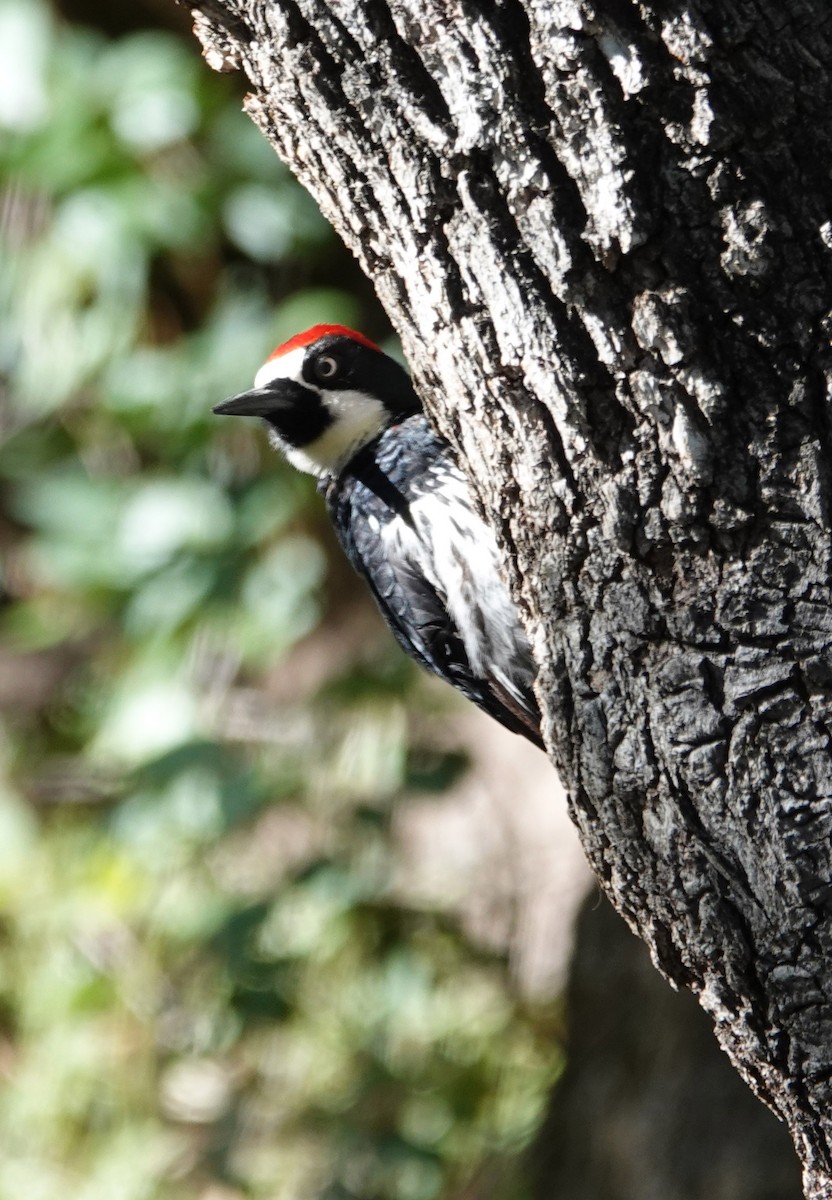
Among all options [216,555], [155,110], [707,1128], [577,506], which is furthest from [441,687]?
[577,506]

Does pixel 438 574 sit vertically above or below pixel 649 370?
below

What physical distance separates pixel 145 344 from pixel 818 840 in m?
3.76

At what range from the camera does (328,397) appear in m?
2.82

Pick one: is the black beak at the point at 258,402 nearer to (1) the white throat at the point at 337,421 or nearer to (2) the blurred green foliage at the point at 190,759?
(1) the white throat at the point at 337,421

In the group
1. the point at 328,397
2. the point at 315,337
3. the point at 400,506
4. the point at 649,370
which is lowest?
the point at 400,506

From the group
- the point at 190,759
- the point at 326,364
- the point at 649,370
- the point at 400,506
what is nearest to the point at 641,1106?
the point at 190,759

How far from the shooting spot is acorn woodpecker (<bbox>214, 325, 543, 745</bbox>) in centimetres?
257

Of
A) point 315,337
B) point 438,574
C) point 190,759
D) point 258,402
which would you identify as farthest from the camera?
point 190,759

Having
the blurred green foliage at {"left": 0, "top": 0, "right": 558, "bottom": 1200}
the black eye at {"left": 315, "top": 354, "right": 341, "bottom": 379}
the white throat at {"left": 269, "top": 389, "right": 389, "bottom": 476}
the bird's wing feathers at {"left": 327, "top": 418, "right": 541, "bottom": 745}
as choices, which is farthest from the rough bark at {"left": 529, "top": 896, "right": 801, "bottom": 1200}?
the black eye at {"left": 315, "top": 354, "right": 341, "bottom": 379}

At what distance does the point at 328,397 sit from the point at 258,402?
0.48 feet

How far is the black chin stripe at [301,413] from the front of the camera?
280cm

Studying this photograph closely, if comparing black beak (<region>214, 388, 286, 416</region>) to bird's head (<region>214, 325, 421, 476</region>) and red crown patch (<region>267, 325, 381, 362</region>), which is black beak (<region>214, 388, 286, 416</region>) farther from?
red crown patch (<region>267, 325, 381, 362</region>)

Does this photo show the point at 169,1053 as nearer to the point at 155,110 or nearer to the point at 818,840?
the point at 155,110

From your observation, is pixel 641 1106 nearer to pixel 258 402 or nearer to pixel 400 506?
pixel 400 506
